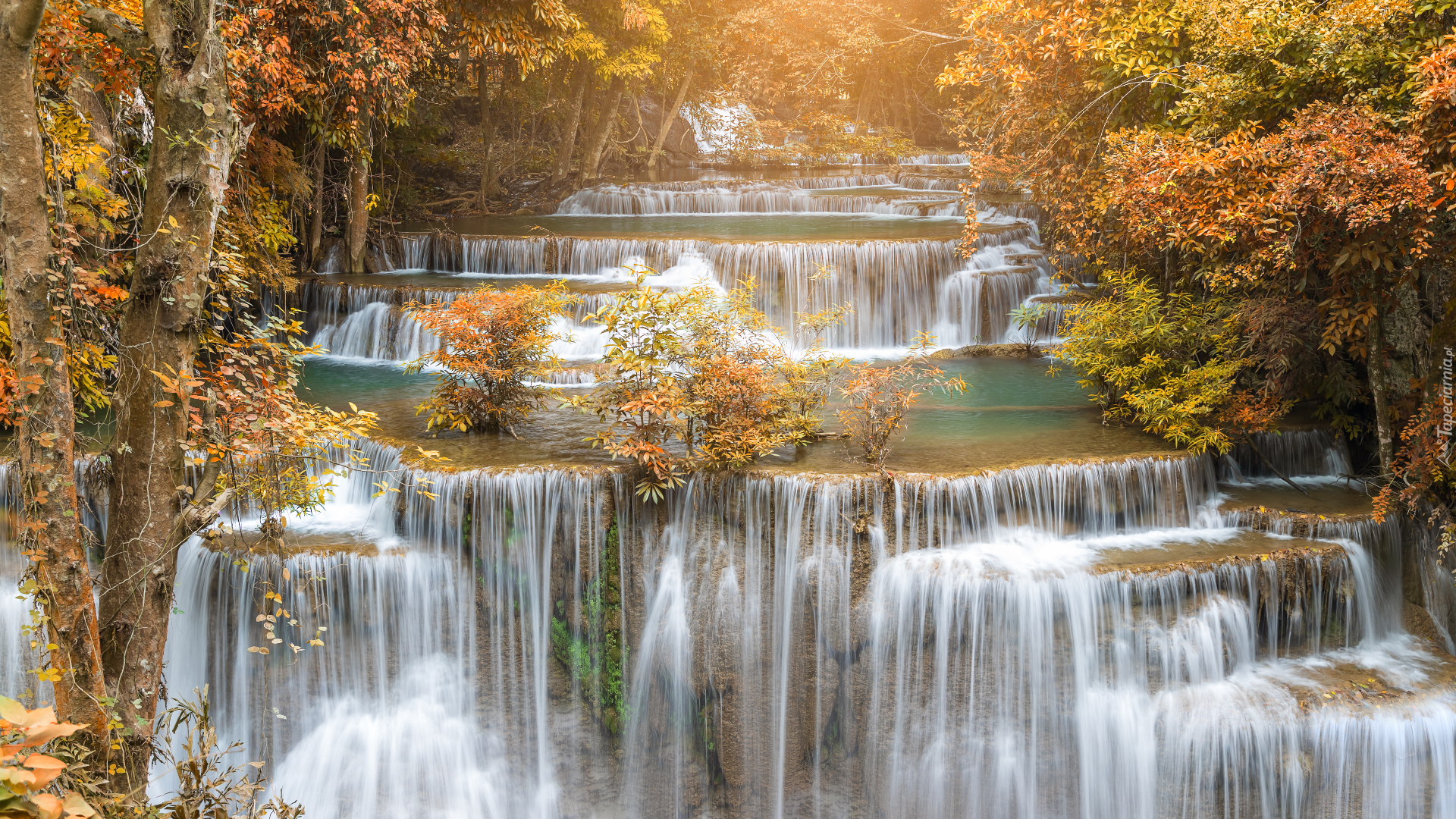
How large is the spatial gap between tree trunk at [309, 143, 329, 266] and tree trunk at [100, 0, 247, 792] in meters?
10.2

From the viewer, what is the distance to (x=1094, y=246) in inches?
438

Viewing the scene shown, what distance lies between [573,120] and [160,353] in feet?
65.2

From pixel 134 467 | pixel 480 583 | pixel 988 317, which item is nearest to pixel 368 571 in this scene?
pixel 480 583

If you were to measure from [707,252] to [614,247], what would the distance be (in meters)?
1.89

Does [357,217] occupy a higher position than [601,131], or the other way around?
[601,131]

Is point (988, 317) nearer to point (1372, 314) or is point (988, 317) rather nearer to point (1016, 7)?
point (1016, 7)

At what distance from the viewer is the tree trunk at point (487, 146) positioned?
21.2 metres

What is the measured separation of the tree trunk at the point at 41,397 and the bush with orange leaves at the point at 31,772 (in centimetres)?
202

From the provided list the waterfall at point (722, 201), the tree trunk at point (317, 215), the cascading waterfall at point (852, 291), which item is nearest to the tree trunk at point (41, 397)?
the cascading waterfall at point (852, 291)

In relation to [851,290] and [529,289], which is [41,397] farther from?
[851,290]

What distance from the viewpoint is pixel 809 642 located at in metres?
7.65

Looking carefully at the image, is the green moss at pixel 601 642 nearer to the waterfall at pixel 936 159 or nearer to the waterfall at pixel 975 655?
the waterfall at pixel 975 655

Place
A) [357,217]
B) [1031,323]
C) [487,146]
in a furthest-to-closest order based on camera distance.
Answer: [487,146] < [357,217] < [1031,323]
